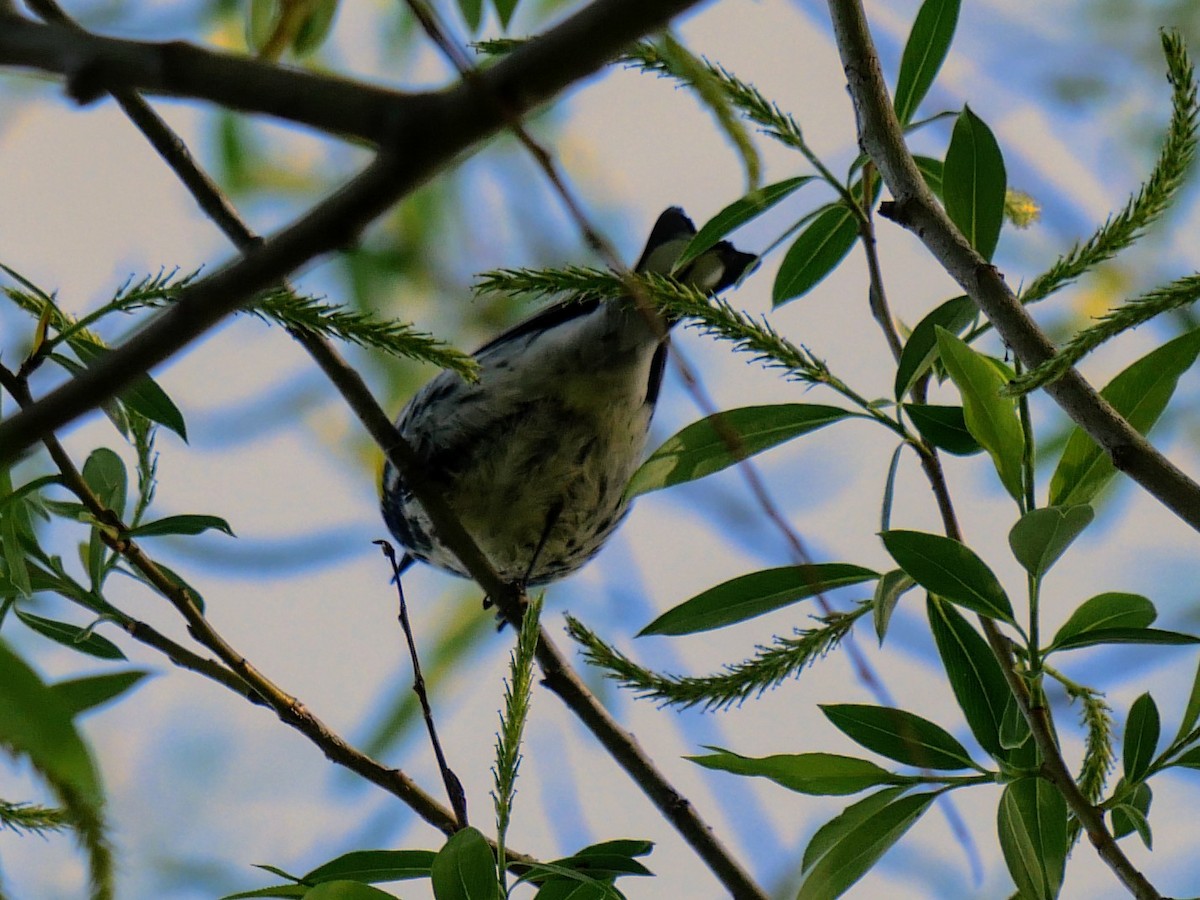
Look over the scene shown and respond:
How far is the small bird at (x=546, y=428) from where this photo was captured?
323 cm

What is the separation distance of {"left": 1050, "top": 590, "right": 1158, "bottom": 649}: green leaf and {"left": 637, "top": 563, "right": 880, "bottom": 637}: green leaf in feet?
0.80

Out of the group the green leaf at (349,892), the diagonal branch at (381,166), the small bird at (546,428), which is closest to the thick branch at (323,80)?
the diagonal branch at (381,166)

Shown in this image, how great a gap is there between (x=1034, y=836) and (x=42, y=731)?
3.29 ft

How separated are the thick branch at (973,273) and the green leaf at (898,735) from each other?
1.35ft

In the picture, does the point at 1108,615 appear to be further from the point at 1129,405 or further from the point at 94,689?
the point at 94,689

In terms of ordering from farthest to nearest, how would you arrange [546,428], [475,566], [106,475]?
[546,428] < [475,566] < [106,475]

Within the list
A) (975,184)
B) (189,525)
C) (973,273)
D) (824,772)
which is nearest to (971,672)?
(824,772)

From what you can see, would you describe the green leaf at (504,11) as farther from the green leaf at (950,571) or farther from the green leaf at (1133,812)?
the green leaf at (1133,812)

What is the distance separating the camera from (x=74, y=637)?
1.79 m

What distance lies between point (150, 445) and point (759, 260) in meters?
0.90

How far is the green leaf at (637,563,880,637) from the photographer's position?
159 cm

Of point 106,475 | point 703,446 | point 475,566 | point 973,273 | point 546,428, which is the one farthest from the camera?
point 546,428

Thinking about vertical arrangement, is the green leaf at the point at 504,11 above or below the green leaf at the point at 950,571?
above

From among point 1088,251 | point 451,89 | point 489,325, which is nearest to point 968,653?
point 1088,251
